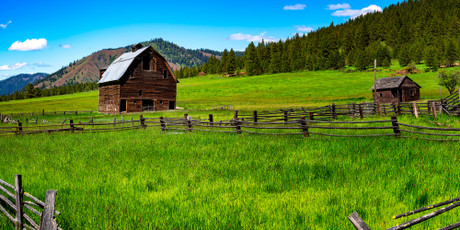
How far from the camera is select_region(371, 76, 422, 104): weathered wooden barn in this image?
4747 cm

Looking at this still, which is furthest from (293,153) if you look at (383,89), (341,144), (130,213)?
(383,89)

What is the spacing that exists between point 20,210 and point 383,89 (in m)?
55.3

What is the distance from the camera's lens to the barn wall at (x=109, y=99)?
38.7 meters

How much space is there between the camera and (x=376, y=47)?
10944cm

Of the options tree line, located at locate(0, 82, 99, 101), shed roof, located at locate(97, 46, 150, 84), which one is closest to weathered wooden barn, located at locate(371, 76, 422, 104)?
shed roof, located at locate(97, 46, 150, 84)

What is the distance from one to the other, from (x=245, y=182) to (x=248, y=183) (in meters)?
0.11

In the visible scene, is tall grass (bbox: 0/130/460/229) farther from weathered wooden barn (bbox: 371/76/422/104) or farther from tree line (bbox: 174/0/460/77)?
tree line (bbox: 174/0/460/77)

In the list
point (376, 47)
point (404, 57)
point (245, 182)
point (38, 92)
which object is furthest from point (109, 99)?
point (38, 92)

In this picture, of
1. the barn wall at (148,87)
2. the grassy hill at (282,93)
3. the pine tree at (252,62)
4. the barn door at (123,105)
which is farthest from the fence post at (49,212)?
the pine tree at (252,62)

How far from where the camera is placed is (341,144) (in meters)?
10.7

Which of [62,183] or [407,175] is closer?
→ [407,175]

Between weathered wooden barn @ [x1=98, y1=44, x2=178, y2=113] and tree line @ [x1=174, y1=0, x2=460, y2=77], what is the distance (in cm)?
8243

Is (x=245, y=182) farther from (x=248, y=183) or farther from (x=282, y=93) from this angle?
(x=282, y=93)

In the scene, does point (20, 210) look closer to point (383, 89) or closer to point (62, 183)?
point (62, 183)
